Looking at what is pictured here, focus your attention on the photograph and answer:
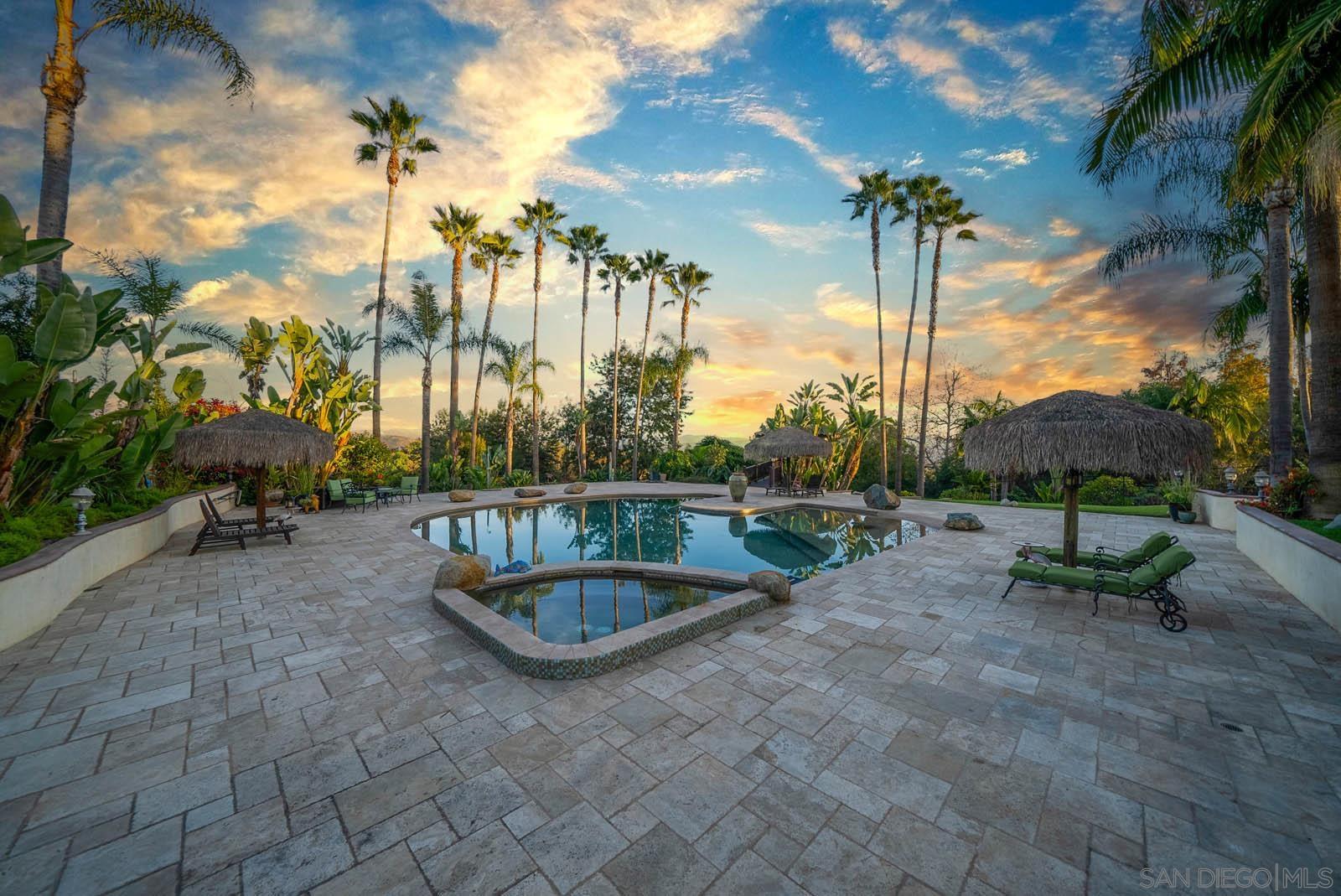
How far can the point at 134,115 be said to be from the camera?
1058 centimetres

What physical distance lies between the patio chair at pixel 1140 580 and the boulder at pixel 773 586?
3049mm

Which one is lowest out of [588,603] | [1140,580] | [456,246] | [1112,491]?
[588,603]

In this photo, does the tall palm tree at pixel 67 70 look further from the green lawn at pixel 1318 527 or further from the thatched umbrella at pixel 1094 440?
the green lawn at pixel 1318 527

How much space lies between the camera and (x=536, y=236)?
76.5 ft

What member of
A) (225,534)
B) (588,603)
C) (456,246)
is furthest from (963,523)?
(456,246)

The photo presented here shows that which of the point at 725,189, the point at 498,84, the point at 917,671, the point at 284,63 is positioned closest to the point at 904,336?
the point at 725,189

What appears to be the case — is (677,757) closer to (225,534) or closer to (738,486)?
(225,534)

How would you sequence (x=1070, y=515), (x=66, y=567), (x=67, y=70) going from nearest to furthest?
(x=66, y=567)
(x=1070, y=515)
(x=67, y=70)

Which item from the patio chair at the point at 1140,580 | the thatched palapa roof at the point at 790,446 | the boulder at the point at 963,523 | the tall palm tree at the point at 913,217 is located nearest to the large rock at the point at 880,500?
the thatched palapa roof at the point at 790,446

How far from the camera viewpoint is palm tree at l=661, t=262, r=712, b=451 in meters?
27.2

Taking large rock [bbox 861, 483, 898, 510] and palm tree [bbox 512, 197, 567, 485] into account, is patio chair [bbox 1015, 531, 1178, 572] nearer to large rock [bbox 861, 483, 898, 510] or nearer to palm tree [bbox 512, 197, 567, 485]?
large rock [bbox 861, 483, 898, 510]

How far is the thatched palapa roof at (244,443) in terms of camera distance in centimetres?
979

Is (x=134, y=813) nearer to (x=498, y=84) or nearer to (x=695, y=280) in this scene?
(x=498, y=84)

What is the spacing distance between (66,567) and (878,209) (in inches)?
1061
